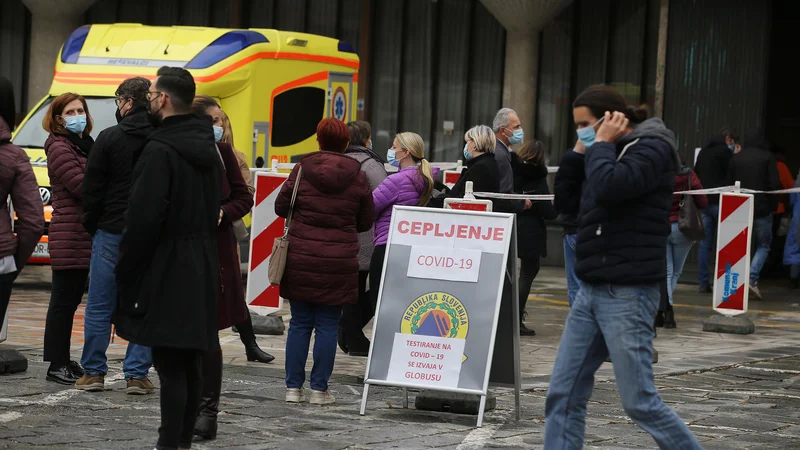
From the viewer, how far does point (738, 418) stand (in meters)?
8.16

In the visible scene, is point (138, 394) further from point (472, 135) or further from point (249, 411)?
point (472, 135)

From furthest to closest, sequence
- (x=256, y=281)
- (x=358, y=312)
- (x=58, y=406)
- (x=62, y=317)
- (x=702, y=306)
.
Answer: (x=702, y=306) → (x=256, y=281) → (x=358, y=312) → (x=62, y=317) → (x=58, y=406)

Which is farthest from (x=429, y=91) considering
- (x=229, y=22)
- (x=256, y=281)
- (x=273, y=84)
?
(x=256, y=281)

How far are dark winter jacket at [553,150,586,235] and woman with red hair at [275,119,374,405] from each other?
228cm

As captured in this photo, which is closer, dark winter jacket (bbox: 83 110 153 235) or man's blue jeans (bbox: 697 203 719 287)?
dark winter jacket (bbox: 83 110 153 235)

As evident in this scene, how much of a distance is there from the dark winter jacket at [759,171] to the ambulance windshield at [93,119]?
7.25 m

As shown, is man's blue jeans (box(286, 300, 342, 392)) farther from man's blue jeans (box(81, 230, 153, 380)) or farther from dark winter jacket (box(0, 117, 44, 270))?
dark winter jacket (box(0, 117, 44, 270))

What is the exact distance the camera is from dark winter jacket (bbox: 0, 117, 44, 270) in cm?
835

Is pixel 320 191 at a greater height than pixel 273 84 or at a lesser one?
lesser

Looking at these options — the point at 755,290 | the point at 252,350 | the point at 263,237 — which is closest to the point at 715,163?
the point at 755,290

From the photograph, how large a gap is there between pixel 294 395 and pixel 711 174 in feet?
32.4

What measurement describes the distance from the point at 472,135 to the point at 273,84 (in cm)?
548

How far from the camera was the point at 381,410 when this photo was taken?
8070 millimetres

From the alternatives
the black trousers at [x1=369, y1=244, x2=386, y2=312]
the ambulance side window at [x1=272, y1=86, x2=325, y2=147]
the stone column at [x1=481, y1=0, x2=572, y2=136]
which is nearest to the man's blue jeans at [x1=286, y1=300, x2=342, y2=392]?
the black trousers at [x1=369, y1=244, x2=386, y2=312]
